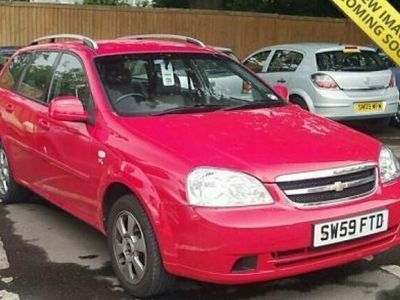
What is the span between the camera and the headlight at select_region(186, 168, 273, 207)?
3654mm

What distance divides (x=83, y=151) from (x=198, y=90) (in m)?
1.00

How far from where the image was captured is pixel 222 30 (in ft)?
63.4

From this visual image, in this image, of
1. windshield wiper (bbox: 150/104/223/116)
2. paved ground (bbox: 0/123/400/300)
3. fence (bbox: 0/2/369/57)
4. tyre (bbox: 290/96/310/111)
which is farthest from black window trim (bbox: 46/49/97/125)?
fence (bbox: 0/2/369/57)

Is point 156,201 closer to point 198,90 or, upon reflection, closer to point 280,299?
point 280,299

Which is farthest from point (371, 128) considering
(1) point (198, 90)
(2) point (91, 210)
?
(2) point (91, 210)

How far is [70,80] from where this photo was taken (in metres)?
5.17

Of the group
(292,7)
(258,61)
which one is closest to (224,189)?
(258,61)

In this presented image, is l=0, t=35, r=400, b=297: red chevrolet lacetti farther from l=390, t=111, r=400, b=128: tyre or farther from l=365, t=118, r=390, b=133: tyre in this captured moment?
l=390, t=111, r=400, b=128: tyre

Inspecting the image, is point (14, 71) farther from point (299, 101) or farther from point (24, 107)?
point (299, 101)

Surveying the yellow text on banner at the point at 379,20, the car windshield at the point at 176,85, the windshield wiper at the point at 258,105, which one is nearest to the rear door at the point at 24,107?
the car windshield at the point at 176,85

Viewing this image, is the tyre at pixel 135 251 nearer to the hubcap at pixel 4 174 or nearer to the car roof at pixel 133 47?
the car roof at pixel 133 47

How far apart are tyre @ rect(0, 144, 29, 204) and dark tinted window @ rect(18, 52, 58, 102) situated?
753mm

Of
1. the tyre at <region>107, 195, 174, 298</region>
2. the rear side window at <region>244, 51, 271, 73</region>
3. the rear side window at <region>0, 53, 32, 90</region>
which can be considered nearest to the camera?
the tyre at <region>107, 195, 174, 298</region>

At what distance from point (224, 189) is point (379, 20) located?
6.05m
